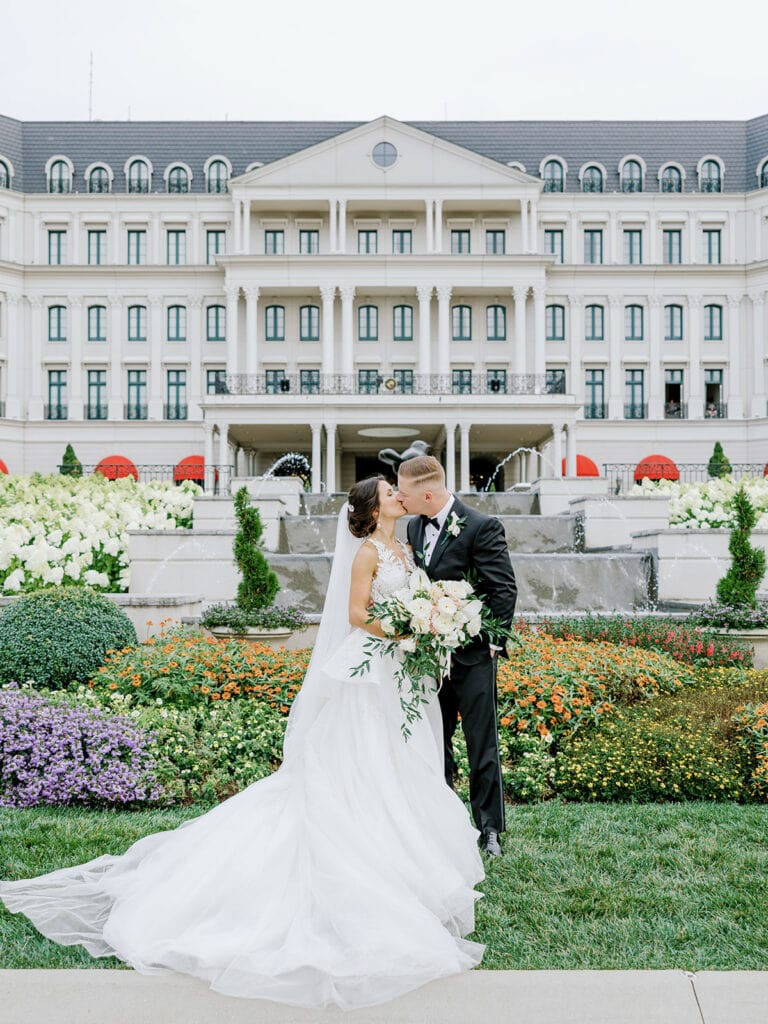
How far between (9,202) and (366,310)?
1845 cm

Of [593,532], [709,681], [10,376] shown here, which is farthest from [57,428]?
[709,681]

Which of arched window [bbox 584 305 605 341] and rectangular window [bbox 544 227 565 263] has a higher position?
rectangular window [bbox 544 227 565 263]

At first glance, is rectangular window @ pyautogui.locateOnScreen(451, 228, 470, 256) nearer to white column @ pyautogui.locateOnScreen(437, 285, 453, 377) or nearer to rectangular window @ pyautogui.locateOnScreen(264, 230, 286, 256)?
white column @ pyautogui.locateOnScreen(437, 285, 453, 377)

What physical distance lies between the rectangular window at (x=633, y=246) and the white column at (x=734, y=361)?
16.4 feet

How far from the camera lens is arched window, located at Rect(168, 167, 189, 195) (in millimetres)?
47406

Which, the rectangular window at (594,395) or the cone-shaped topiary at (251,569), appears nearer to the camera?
the cone-shaped topiary at (251,569)

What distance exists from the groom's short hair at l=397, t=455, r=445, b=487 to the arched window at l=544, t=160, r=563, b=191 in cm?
4576

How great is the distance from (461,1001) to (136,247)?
4724cm

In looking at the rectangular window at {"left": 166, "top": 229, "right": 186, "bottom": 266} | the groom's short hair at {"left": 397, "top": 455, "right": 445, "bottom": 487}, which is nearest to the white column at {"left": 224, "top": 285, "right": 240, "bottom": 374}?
the rectangular window at {"left": 166, "top": 229, "right": 186, "bottom": 266}

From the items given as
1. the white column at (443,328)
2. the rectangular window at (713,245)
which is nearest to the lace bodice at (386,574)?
the white column at (443,328)

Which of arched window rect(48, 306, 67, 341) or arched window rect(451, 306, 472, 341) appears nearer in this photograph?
arched window rect(451, 306, 472, 341)

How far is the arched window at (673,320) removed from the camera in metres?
46.5

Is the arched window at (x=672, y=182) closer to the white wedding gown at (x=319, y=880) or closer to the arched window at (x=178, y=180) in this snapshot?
the arched window at (x=178, y=180)

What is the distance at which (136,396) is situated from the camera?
151ft
